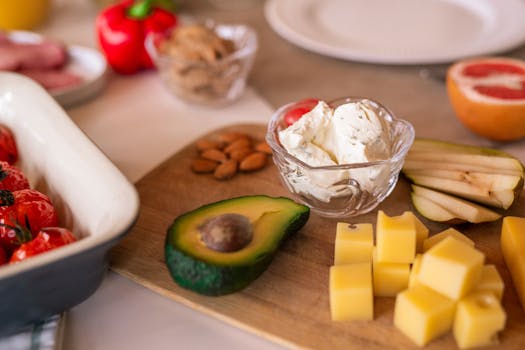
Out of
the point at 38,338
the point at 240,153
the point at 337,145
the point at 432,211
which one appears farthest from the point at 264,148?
the point at 38,338

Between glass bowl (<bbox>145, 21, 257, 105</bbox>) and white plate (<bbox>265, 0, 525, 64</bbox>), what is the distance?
0.83 feet

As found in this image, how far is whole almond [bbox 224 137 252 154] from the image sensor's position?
1.32m

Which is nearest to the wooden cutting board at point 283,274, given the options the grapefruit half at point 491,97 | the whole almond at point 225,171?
the whole almond at point 225,171

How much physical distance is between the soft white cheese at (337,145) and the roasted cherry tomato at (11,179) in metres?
0.44

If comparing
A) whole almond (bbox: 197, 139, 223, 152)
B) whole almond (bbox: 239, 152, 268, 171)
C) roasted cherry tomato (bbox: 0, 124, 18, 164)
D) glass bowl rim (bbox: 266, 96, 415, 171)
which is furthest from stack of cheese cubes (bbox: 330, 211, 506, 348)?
roasted cherry tomato (bbox: 0, 124, 18, 164)

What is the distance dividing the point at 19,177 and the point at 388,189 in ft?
2.06

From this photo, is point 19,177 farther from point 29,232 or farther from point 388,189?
point 388,189

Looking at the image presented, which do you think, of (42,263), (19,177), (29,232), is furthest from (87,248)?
(19,177)

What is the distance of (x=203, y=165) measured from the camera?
1273 mm

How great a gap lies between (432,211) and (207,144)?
49 cm

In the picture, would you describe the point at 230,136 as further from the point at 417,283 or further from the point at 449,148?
the point at 417,283

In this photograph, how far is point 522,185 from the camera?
1121mm

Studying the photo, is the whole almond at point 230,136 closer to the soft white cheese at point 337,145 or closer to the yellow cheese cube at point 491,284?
the soft white cheese at point 337,145

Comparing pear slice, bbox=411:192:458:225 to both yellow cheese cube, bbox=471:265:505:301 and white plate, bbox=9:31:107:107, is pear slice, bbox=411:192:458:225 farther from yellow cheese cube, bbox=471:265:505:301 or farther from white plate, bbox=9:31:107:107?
white plate, bbox=9:31:107:107
